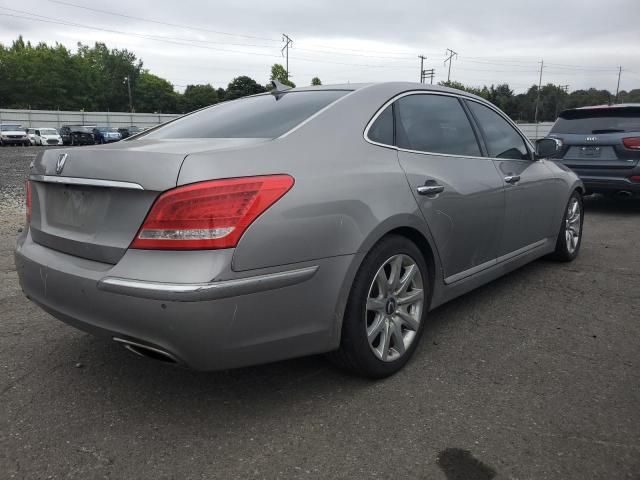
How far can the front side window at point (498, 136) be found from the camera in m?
3.91

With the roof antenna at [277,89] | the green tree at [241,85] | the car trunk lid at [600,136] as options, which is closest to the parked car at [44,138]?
the car trunk lid at [600,136]

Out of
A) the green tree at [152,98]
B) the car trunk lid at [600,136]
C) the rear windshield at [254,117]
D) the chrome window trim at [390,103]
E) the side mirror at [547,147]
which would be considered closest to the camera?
the rear windshield at [254,117]

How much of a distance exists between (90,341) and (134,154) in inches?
62.3

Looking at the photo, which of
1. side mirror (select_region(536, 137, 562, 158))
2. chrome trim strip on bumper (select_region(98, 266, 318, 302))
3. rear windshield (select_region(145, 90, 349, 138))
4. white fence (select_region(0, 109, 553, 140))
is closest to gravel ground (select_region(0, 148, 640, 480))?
chrome trim strip on bumper (select_region(98, 266, 318, 302))

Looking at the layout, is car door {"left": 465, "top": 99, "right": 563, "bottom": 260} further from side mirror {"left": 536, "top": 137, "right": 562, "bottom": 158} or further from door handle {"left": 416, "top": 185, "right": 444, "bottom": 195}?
door handle {"left": 416, "top": 185, "right": 444, "bottom": 195}

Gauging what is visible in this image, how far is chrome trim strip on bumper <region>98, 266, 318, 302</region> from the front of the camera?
81.0 inches

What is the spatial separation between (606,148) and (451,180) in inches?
225

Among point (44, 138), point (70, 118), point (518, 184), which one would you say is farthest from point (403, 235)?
→ point (70, 118)

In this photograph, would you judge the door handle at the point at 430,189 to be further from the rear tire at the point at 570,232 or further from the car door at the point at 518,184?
the rear tire at the point at 570,232

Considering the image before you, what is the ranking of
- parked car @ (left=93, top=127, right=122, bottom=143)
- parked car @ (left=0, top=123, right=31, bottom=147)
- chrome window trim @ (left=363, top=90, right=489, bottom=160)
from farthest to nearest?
parked car @ (left=93, top=127, right=122, bottom=143) → parked car @ (left=0, top=123, right=31, bottom=147) → chrome window trim @ (left=363, top=90, right=489, bottom=160)

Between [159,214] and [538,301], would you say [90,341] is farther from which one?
[538,301]

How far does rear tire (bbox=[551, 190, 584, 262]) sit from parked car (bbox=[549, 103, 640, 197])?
2.60m

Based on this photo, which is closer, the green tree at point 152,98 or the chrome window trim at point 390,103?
the chrome window trim at point 390,103

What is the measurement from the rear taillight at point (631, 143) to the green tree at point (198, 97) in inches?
3643
